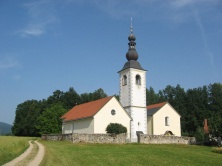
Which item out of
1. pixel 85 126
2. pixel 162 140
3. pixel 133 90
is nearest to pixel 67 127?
pixel 85 126

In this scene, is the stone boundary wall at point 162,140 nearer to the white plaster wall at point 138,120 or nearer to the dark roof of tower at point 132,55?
the white plaster wall at point 138,120

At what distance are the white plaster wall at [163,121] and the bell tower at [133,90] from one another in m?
2.42

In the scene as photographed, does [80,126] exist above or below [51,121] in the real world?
below

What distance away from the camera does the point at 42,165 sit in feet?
53.1

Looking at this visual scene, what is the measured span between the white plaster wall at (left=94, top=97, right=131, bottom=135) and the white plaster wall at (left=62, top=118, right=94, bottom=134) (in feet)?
2.73

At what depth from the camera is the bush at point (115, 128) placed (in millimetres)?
39938

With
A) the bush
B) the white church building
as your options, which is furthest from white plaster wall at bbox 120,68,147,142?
the bush

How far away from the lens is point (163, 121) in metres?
47.7

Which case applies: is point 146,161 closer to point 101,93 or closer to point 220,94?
point 220,94

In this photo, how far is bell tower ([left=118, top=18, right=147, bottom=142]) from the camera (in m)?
44.4

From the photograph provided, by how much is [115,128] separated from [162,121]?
10.4m

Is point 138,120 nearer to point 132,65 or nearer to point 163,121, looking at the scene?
point 163,121

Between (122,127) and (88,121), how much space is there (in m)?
4.46

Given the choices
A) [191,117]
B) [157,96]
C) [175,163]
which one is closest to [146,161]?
[175,163]
